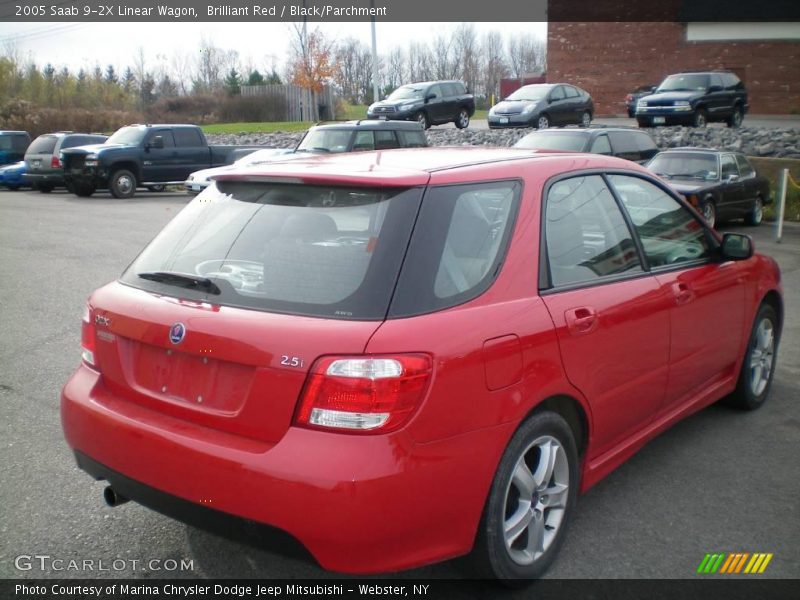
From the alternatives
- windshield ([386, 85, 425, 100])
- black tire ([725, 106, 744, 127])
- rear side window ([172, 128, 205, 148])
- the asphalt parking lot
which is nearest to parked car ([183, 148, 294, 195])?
rear side window ([172, 128, 205, 148])

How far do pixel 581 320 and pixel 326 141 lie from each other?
1515 centimetres

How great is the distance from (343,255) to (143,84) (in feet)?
209

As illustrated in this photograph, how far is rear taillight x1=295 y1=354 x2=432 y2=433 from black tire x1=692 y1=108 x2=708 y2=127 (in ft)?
81.8

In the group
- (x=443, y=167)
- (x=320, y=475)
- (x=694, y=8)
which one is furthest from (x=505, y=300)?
(x=694, y=8)

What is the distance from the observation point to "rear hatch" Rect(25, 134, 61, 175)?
24188 mm

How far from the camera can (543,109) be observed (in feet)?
81.6

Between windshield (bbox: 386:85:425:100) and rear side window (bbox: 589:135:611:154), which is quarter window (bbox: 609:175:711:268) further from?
windshield (bbox: 386:85:425:100)

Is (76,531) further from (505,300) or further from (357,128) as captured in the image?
(357,128)

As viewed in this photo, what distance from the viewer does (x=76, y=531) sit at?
3.75m

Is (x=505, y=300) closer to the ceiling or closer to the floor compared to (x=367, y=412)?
closer to the ceiling

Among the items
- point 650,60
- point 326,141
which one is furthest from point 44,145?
point 650,60

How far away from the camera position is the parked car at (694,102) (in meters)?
25.0

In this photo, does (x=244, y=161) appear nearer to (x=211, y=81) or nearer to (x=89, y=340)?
(x=89, y=340)

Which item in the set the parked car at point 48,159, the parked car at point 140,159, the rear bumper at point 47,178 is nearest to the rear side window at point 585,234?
the parked car at point 140,159
